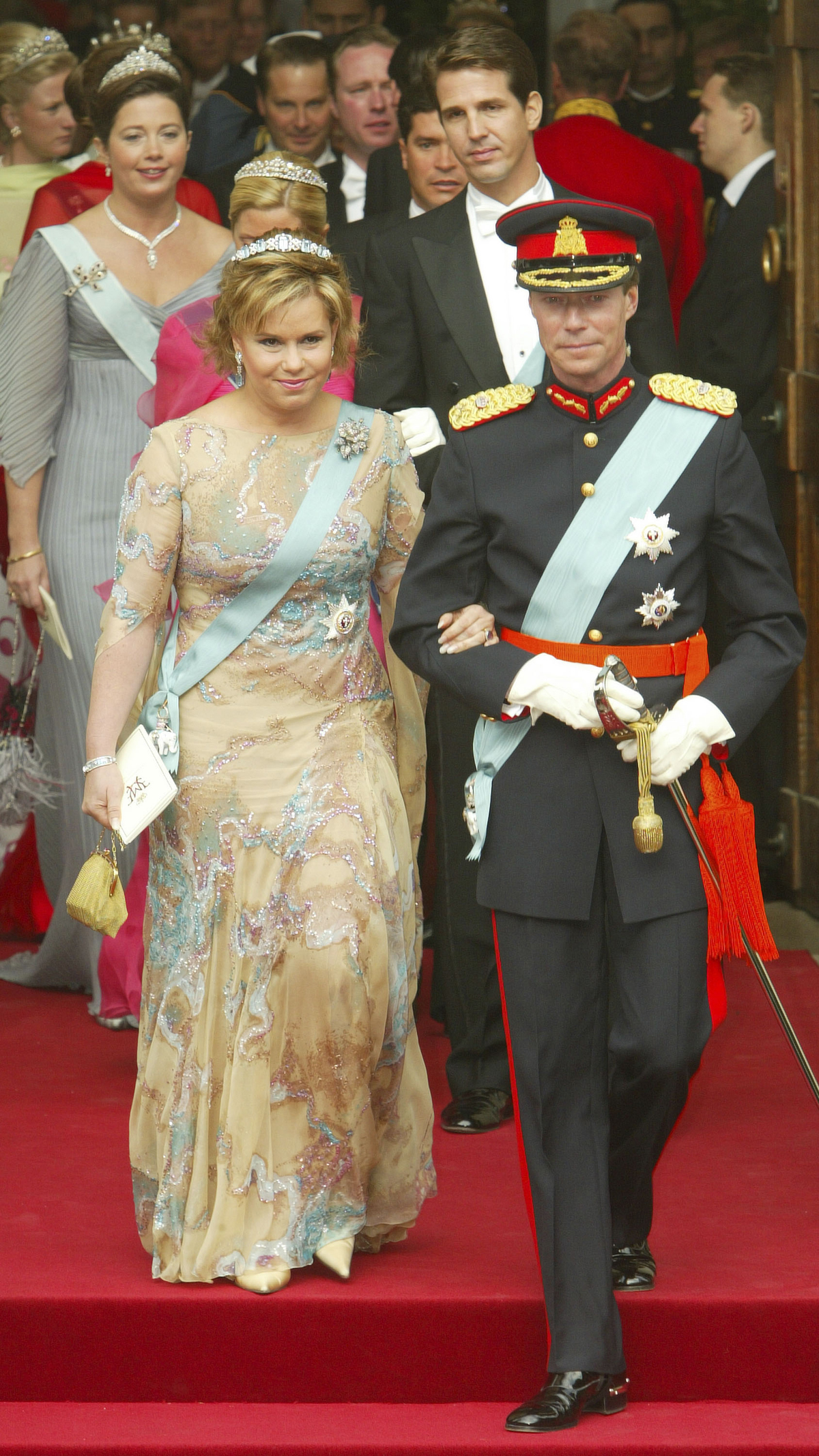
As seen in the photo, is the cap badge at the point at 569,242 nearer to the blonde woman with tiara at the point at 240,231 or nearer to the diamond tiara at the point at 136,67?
the blonde woman with tiara at the point at 240,231

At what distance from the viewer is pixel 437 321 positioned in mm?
3955

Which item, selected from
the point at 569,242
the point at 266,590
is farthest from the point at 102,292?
the point at 569,242

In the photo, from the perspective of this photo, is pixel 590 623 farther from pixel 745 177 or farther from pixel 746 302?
pixel 745 177

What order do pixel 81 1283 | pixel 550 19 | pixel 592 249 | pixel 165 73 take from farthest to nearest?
Answer: 1. pixel 550 19
2. pixel 165 73
3. pixel 81 1283
4. pixel 592 249

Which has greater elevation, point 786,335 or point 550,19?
point 550,19

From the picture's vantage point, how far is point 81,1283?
3127 mm

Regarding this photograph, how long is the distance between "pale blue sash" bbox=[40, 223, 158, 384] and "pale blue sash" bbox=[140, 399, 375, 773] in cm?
132

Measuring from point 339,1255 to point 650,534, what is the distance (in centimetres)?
119

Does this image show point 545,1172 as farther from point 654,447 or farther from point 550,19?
point 550,19

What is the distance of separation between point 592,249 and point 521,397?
0.23 m

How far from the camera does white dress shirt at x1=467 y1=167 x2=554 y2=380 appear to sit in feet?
12.9

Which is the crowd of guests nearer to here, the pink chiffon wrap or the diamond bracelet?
the pink chiffon wrap

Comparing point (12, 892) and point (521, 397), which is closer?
point (521, 397)

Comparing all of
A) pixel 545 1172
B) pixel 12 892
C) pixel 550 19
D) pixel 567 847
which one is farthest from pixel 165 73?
pixel 550 19
